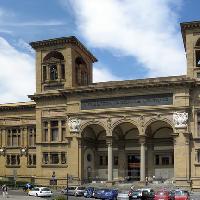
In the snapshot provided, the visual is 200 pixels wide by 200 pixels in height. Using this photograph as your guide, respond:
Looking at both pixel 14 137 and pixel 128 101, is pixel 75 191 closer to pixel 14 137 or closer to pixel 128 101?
pixel 128 101

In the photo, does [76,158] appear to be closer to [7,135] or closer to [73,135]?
[73,135]

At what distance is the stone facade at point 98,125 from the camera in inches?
2606

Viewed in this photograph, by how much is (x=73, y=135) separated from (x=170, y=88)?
15854 millimetres

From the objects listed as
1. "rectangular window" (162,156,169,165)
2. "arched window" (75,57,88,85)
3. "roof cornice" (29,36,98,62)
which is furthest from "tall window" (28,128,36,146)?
"rectangular window" (162,156,169,165)

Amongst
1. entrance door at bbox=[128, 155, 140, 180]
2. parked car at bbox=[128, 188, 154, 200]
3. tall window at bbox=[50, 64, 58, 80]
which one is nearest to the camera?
parked car at bbox=[128, 188, 154, 200]

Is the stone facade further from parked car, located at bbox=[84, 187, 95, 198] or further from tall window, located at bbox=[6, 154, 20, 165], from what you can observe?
parked car, located at bbox=[84, 187, 95, 198]

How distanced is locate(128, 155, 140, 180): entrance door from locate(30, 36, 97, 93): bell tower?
14129mm

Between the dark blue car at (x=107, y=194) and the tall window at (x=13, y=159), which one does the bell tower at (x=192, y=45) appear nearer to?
the dark blue car at (x=107, y=194)

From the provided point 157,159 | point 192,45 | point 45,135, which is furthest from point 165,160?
point 45,135

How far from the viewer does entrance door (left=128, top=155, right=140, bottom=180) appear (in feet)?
247

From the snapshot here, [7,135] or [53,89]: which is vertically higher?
[53,89]

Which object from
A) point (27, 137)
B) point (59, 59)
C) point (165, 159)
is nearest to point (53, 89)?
point (59, 59)

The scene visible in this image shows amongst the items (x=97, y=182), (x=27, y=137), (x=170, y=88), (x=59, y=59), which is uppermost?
(x=59, y=59)

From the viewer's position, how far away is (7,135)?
276 feet
